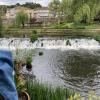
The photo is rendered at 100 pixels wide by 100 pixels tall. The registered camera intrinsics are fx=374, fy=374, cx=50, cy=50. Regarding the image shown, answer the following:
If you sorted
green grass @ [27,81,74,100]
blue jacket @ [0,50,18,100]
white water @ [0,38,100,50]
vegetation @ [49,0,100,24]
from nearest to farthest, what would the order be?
blue jacket @ [0,50,18,100] < green grass @ [27,81,74,100] < white water @ [0,38,100,50] < vegetation @ [49,0,100,24]

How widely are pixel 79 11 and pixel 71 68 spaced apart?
27.6 m

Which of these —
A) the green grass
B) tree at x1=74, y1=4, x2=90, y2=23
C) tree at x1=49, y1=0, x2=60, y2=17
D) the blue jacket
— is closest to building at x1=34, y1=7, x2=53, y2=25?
tree at x1=49, y1=0, x2=60, y2=17

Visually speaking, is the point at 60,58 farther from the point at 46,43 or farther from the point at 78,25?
the point at 78,25

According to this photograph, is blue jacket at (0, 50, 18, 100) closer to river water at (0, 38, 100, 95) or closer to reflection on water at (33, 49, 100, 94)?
river water at (0, 38, 100, 95)

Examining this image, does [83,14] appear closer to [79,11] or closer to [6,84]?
[79,11]

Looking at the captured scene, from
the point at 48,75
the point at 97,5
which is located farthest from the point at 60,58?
the point at 97,5

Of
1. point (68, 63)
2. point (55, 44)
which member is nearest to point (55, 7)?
point (55, 44)

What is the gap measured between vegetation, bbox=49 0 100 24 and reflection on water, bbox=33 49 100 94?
20.3 meters

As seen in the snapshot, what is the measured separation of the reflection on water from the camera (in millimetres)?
14289

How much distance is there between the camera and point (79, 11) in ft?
147

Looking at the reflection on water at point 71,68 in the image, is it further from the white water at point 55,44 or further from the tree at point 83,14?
the tree at point 83,14

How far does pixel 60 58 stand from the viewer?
2136 centimetres

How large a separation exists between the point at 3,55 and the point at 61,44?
2439 cm

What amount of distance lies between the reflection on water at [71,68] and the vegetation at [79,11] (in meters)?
20.3
